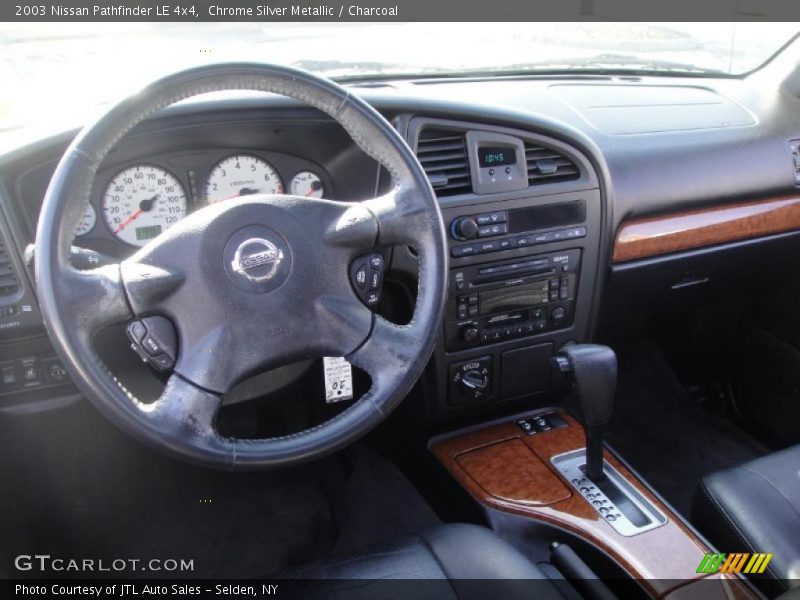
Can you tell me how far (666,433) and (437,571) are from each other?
63.4 inches

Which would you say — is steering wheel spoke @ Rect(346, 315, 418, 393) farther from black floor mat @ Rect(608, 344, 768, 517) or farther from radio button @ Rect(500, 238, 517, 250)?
black floor mat @ Rect(608, 344, 768, 517)

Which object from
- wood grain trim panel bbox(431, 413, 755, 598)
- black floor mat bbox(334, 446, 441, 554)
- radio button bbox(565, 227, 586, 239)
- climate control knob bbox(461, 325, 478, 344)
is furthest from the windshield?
black floor mat bbox(334, 446, 441, 554)

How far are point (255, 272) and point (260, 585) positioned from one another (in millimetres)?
633

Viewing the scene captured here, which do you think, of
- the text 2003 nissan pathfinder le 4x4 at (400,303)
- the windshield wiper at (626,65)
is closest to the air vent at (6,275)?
the text 2003 nissan pathfinder le 4x4 at (400,303)

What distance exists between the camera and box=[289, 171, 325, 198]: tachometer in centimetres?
180

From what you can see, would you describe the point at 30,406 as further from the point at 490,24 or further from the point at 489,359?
the point at 490,24

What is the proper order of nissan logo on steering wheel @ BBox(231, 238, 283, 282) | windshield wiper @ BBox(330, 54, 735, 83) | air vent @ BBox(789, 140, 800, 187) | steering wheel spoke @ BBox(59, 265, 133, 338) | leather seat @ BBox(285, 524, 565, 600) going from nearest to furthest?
steering wheel spoke @ BBox(59, 265, 133, 338), nissan logo on steering wheel @ BBox(231, 238, 283, 282), leather seat @ BBox(285, 524, 565, 600), windshield wiper @ BBox(330, 54, 735, 83), air vent @ BBox(789, 140, 800, 187)

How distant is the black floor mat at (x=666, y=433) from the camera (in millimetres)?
2635

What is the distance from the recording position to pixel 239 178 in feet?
5.69

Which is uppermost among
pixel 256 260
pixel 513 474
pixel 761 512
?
pixel 256 260

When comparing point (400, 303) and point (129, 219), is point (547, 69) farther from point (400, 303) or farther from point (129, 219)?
point (129, 219)

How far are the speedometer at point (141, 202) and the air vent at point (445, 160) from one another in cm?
55

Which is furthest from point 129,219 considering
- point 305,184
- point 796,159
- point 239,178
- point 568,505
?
point 796,159

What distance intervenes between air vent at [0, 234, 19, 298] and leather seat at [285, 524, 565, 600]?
0.78 m
